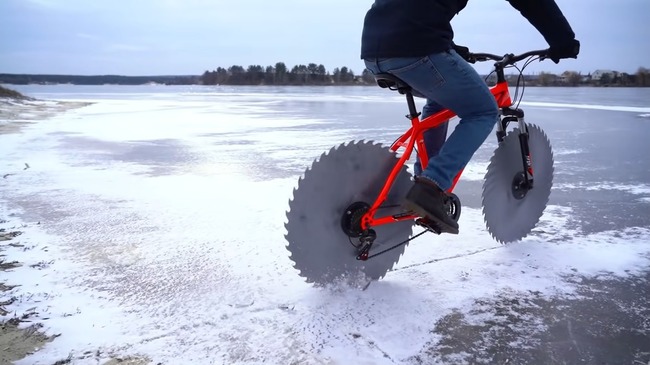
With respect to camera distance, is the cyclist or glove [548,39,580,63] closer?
the cyclist

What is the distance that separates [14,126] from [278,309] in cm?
1117

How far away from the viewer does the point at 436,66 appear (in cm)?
→ 233

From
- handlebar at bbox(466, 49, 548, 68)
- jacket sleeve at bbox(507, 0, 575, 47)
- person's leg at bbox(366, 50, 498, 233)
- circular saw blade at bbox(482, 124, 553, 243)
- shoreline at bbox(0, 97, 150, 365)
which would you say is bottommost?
shoreline at bbox(0, 97, 150, 365)

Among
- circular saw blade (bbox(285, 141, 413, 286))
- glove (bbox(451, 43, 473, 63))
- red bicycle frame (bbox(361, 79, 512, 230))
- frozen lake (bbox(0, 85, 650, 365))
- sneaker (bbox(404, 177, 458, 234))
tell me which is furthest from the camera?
glove (bbox(451, 43, 473, 63))

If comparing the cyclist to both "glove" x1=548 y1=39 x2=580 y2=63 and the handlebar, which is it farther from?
the handlebar

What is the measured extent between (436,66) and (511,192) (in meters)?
1.50

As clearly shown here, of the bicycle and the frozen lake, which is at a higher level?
the bicycle

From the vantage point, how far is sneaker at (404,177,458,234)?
238cm

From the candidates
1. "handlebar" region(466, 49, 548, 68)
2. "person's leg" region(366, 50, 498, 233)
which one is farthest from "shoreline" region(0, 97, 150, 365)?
"handlebar" region(466, 49, 548, 68)

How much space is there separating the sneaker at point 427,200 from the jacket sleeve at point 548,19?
3.66 feet

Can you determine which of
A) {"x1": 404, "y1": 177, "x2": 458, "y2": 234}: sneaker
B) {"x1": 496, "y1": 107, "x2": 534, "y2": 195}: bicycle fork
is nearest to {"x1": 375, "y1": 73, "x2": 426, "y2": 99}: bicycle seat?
{"x1": 404, "y1": 177, "x2": 458, "y2": 234}: sneaker

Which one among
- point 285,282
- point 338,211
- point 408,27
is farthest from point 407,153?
point 285,282

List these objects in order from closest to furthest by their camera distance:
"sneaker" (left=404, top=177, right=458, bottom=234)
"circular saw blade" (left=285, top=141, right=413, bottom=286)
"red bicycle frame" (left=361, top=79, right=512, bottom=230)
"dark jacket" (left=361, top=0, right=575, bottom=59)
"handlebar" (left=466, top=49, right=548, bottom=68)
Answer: "dark jacket" (left=361, top=0, right=575, bottom=59)
"sneaker" (left=404, top=177, right=458, bottom=234)
"circular saw blade" (left=285, top=141, right=413, bottom=286)
"red bicycle frame" (left=361, top=79, right=512, bottom=230)
"handlebar" (left=466, top=49, right=548, bottom=68)

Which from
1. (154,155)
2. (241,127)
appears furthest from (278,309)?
(241,127)
